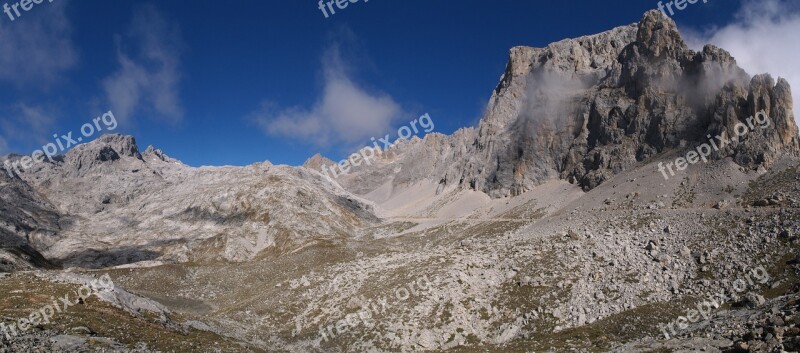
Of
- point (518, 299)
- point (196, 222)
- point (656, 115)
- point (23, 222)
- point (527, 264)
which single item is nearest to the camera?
point (518, 299)

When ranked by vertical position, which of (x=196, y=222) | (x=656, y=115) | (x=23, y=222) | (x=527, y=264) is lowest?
(x=527, y=264)

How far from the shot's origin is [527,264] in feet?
200

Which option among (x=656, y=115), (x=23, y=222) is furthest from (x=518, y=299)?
(x=23, y=222)

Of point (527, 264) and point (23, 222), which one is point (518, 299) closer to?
point (527, 264)

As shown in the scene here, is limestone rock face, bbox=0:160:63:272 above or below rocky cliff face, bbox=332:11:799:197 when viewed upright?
above

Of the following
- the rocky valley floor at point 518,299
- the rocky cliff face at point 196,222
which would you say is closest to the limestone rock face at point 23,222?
the rocky cliff face at point 196,222

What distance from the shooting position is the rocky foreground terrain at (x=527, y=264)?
40312 mm

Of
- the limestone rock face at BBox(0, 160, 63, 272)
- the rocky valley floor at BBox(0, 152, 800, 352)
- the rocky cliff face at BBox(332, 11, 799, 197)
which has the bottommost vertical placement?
the rocky valley floor at BBox(0, 152, 800, 352)

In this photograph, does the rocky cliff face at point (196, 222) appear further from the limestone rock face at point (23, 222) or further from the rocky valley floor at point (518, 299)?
the rocky valley floor at point (518, 299)

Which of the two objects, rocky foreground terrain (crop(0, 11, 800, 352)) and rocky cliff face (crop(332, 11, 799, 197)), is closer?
rocky foreground terrain (crop(0, 11, 800, 352))

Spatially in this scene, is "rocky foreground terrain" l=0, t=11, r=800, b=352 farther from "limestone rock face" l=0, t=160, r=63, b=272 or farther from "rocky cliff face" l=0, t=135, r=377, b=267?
"limestone rock face" l=0, t=160, r=63, b=272

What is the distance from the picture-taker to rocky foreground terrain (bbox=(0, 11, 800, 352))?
40.3m

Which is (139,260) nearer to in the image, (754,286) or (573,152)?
(754,286)

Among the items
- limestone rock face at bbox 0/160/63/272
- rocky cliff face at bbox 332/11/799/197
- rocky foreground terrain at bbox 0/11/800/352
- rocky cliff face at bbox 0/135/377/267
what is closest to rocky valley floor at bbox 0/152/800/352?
rocky foreground terrain at bbox 0/11/800/352
